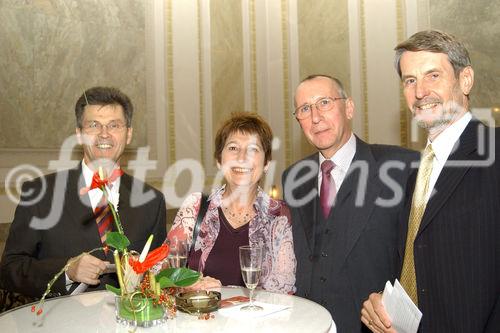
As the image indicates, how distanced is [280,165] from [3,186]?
383 centimetres

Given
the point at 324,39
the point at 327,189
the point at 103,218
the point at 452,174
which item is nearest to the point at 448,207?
the point at 452,174

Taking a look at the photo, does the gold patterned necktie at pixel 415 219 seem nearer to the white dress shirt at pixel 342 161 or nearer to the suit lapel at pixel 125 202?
the white dress shirt at pixel 342 161

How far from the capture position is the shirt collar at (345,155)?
9.15 feet

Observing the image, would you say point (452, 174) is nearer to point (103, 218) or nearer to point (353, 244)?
point (353, 244)

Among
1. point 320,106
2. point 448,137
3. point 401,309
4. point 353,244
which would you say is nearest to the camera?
point 401,309

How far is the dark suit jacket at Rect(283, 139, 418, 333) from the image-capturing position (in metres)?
2.54

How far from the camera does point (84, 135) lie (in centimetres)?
288

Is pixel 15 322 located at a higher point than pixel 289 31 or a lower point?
lower

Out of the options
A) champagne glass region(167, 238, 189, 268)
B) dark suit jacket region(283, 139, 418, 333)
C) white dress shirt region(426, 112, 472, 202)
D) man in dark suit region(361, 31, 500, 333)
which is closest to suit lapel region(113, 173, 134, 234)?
champagne glass region(167, 238, 189, 268)

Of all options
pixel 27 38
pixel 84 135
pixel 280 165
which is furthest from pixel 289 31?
pixel 84 135

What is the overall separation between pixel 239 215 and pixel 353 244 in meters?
0.68

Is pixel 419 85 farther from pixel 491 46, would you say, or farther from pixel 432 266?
pixel 491 46

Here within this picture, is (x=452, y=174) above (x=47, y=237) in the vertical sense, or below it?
above

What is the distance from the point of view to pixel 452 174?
6.97 ft
